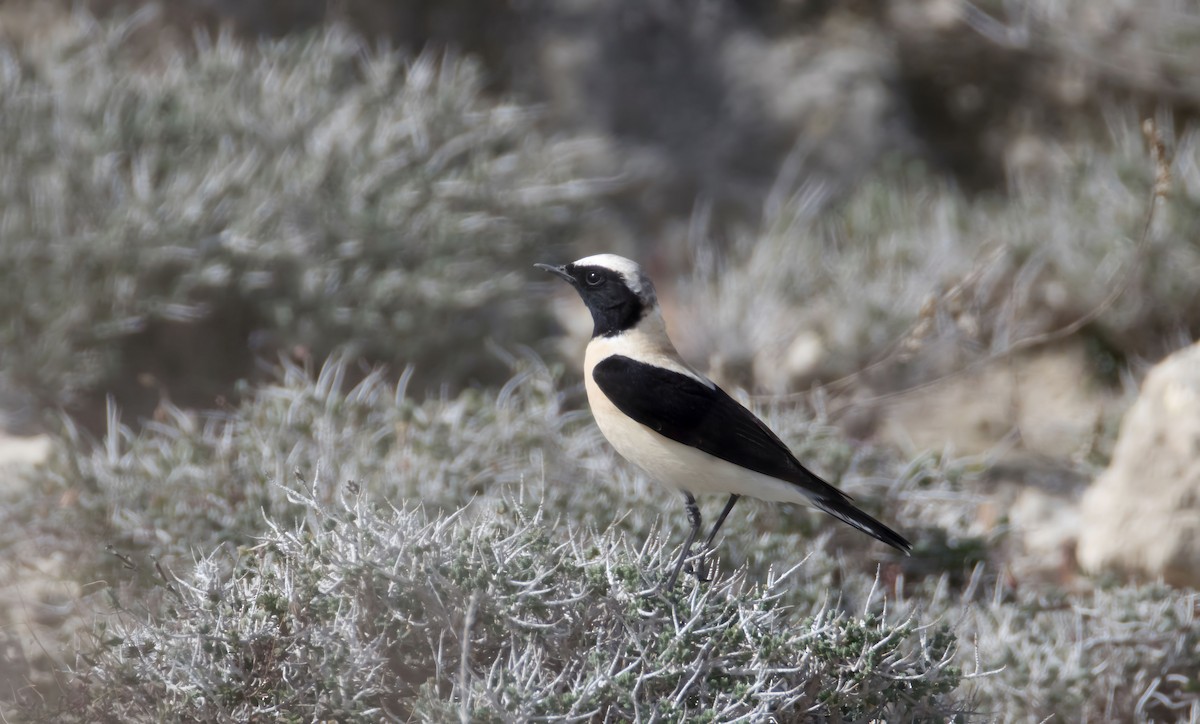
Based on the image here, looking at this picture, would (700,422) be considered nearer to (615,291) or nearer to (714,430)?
(714,430)

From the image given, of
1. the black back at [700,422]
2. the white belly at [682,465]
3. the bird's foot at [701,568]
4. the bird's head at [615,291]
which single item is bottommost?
the bird's foot at [701,568]

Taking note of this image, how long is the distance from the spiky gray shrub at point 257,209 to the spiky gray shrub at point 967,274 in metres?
1.24

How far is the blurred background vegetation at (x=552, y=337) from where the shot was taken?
3.09m

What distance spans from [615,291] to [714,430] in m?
0.64

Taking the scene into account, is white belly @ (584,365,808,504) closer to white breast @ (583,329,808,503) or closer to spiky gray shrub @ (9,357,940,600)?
white breast @ (583,329,808,503)

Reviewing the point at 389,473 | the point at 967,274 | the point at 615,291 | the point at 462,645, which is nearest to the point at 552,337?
the point at 967,274

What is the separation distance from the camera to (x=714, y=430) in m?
3.68

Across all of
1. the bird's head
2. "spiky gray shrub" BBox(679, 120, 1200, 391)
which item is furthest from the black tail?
"spiky gray shrub" BBox(679, 120, 1200, 391)

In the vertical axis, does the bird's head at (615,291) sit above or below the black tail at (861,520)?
above

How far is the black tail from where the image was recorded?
11.8ft

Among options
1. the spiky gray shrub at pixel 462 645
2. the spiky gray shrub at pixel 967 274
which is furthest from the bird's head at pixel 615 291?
the spiky gray shrub at pixel 967 274

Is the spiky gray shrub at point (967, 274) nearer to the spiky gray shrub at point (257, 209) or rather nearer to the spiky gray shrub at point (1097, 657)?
the spiky gray shrub at point (257, 209)

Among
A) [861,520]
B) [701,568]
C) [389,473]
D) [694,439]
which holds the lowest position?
[389,473]

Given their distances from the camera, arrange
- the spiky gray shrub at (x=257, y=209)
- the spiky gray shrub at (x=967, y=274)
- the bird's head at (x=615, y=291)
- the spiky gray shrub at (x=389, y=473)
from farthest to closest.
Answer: the spiky gray shrub at (x=967, y=274)
the spiky gray shrub at (x=257, y=209)
the spiky gray shrub at (x=389, y=473)
the bird's head at (x=615, y=291)
